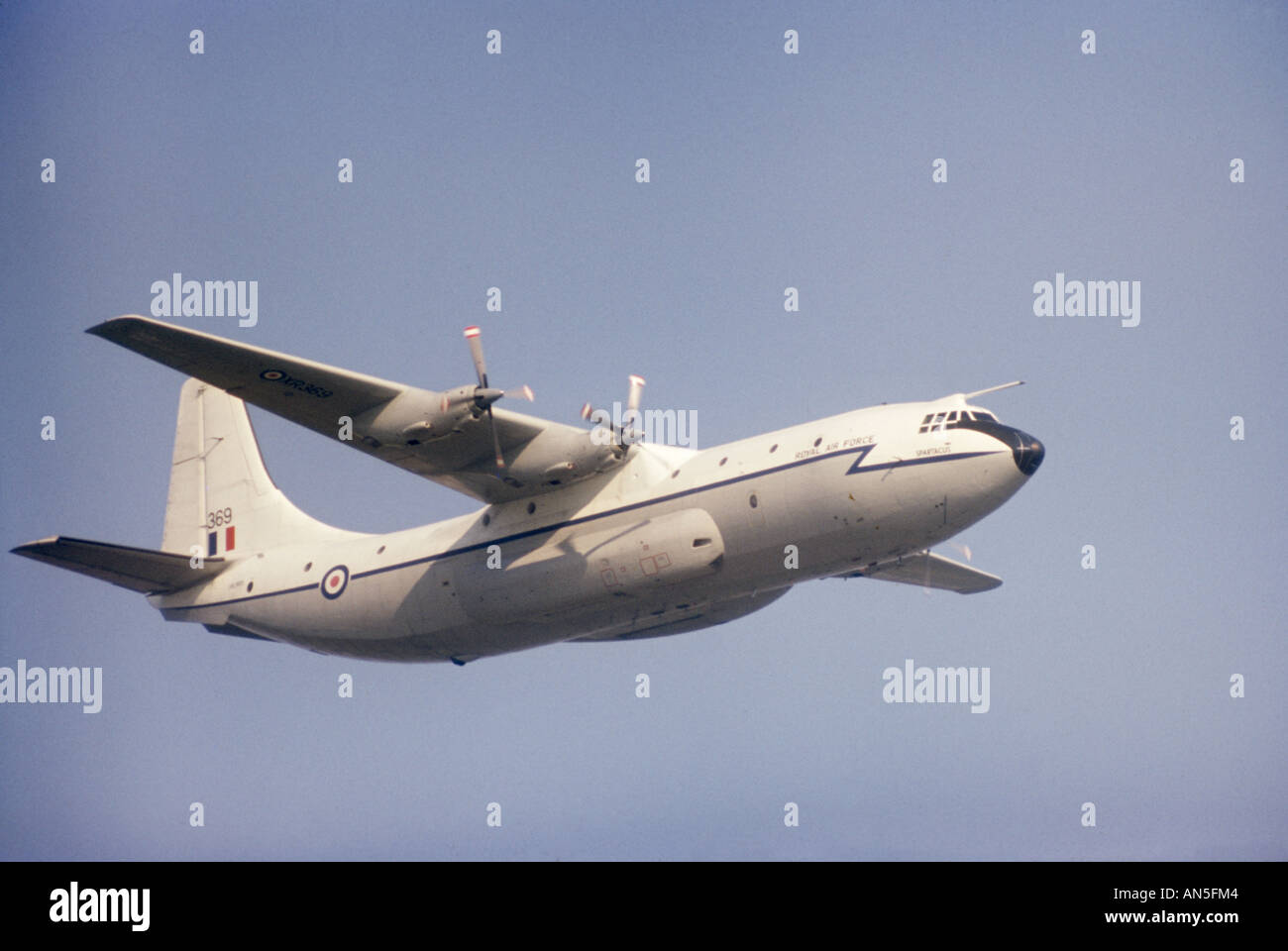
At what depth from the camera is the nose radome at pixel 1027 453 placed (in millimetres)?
24156

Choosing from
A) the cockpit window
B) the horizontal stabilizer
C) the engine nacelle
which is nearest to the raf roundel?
the horizontal stabilizer

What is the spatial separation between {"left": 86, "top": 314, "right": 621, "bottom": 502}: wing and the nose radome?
7.42m

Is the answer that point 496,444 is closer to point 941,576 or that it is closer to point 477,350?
point 477,350

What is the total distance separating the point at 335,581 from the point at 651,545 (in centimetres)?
774

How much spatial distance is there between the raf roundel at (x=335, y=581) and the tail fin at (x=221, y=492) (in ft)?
6.65

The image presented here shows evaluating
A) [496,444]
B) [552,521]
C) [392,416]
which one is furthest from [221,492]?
[496,444]

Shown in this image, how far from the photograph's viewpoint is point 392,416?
25844 mm

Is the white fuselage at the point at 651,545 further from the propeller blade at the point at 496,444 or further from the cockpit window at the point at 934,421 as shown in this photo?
the propeller blade at the point at 496,444

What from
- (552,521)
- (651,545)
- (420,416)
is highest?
(420,416)

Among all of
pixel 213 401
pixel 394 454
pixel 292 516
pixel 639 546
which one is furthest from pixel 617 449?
pixel 213 401

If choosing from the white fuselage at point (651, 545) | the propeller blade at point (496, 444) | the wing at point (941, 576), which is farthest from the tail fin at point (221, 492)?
the wing at point (941, 576)

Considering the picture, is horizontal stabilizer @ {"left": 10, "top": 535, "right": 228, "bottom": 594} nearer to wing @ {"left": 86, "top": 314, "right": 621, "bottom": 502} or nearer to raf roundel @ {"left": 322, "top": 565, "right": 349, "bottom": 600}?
raf roundel @ {"left": 322, "top": 565, "right": 349, "bottom": 600}

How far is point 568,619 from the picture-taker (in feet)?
90.0
